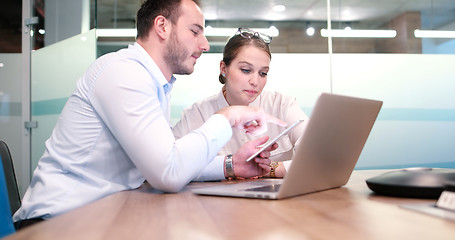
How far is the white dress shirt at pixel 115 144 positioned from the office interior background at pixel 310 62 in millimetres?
2959

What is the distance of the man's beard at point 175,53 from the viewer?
1.46 m

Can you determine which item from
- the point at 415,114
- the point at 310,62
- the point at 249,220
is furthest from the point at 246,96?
the point at 415,114

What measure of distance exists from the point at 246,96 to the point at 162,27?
0.76 metres

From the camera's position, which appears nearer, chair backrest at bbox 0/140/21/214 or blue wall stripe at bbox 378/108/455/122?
chair backrest at bbox 0/140/21/214

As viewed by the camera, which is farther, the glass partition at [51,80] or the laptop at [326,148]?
the glass partition at [51,80]

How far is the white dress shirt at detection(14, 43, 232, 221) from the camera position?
3.26 ft

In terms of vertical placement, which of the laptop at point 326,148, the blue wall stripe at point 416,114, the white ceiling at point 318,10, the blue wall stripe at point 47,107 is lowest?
the laptop at point 326,148

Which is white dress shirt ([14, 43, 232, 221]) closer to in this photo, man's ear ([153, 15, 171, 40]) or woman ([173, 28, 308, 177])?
man's ear ([153, 15, 171, 40])

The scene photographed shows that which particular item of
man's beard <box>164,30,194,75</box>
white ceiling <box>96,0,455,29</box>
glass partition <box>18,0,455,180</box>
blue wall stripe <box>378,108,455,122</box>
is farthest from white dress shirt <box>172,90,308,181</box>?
blue wall stripe <box>378,108,455,122</box>

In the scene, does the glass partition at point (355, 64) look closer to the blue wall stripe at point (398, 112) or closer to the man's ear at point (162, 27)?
the blue wall stripe at point (398, 112)

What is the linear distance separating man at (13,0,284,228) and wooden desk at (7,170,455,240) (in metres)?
0.19

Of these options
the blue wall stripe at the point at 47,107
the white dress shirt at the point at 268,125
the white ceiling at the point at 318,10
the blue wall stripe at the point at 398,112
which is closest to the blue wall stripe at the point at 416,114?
the blue wall stripe at the point at 398,112

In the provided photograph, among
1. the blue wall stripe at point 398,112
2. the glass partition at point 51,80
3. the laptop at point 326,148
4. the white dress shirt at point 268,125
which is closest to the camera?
the laptop at point 326,148

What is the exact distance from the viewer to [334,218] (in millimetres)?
595
